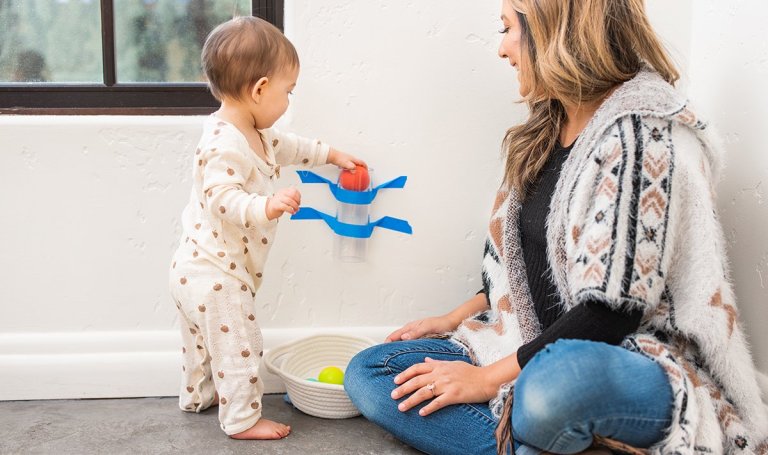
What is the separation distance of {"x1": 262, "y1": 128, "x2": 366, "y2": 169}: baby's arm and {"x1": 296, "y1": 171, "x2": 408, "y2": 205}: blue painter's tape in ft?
0.15

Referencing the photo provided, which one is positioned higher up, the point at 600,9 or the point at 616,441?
the point at 600,9

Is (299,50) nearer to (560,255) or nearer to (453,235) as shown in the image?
(453,235)

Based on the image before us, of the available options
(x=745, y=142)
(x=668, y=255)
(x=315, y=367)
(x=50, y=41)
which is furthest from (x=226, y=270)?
(x=745, y=142)

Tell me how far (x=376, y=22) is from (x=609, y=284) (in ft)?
2.85

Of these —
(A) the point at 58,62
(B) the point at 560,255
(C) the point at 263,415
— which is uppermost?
(A) the point at 58,62

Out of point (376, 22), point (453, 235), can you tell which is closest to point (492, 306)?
point (453, 235)

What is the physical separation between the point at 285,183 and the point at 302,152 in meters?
0.11

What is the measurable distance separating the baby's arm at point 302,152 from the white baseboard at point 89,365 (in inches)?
19.9

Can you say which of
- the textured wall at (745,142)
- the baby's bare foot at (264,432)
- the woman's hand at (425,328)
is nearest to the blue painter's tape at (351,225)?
the woman's hand at (425,328)

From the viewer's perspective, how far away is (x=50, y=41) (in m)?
1.77

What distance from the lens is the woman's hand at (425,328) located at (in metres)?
1.71

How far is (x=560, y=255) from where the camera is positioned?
4.37 ft

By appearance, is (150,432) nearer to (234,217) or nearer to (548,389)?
(234,217)

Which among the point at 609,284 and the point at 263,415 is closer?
the point at 609,284
